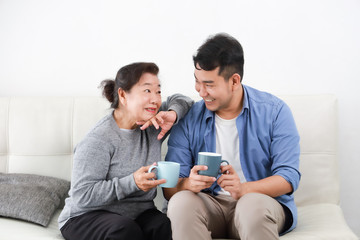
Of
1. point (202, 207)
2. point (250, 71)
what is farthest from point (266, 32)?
point (202, 207)

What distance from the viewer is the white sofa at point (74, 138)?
77.2 inches

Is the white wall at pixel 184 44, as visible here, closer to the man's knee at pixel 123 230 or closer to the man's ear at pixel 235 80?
the man's ear at pixel 235 80

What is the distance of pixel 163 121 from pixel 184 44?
32.9 inches

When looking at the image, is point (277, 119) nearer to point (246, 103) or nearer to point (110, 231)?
point (246, 103)

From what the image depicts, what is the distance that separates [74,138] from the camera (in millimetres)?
2102

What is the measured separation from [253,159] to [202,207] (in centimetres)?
37

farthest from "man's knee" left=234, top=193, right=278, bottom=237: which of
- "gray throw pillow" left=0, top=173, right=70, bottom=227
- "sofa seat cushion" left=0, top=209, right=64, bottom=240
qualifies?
"gray throw pillow" left=0, top=173, right=70, bottom=227

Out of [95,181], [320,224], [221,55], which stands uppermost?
[221,55]

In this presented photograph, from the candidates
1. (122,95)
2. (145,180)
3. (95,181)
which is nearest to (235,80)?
(122,95)

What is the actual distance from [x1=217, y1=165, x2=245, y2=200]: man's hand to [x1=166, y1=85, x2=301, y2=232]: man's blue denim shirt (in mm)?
190

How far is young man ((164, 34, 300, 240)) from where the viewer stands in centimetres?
149

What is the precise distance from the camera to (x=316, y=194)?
6.42 feet

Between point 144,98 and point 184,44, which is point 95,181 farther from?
point 184,44

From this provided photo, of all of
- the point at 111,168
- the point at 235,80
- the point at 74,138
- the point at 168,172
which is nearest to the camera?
the point at 168,172
